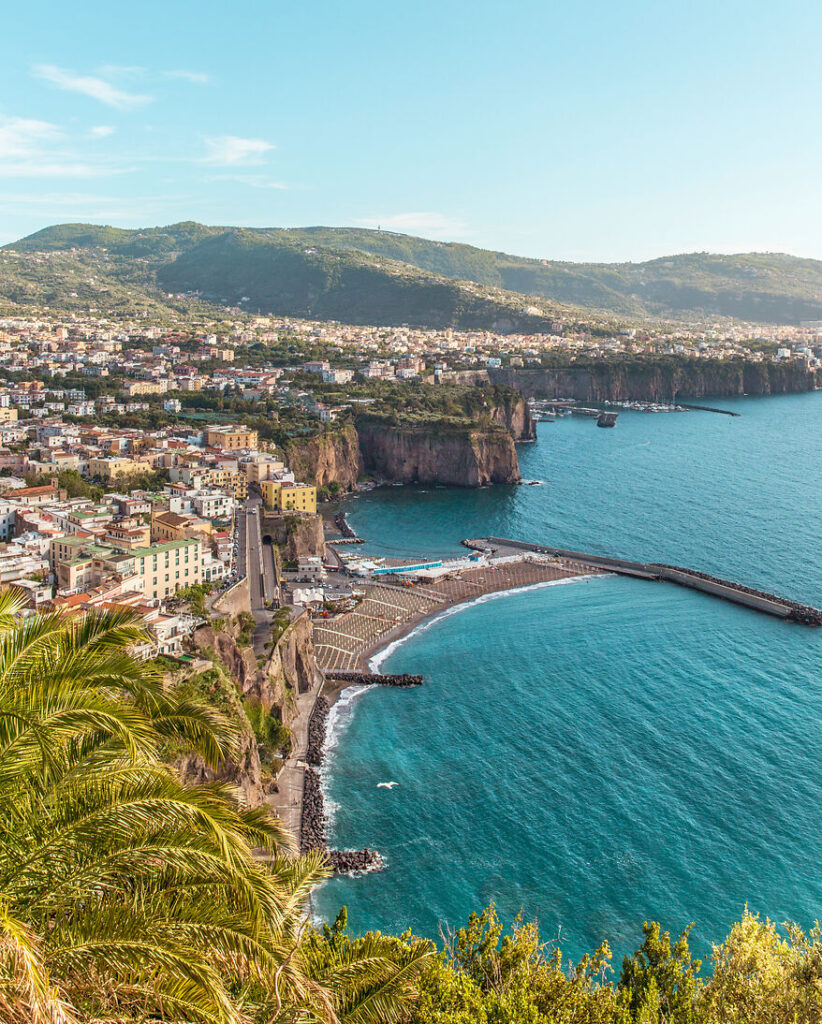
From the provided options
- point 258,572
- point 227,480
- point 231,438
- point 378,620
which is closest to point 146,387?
point 231,438

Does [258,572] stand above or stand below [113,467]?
below

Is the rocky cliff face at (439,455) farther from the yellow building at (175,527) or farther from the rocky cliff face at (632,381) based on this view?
the rocky cliff face at (632,381)

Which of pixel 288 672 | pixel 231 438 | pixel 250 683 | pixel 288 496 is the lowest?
pixel 288 672

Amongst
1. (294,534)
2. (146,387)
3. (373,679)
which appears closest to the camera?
(373,679)

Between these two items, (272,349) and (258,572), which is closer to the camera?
(258,572)

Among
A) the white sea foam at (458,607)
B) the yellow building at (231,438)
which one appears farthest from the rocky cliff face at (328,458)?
the white sea foam at (458,607)

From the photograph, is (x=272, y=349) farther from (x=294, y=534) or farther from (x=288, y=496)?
(x=294, y=534)

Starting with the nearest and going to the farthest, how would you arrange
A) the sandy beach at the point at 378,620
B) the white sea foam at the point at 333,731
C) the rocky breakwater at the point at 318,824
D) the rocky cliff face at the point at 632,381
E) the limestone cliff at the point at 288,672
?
the rocky breakwater at the point at 318,824, the white sea foam at the point at 333,731, the sandy beach at the point at 378,620, the limestone cliff at the point at 288,672, the rocky cliff face at the point at 632,381
